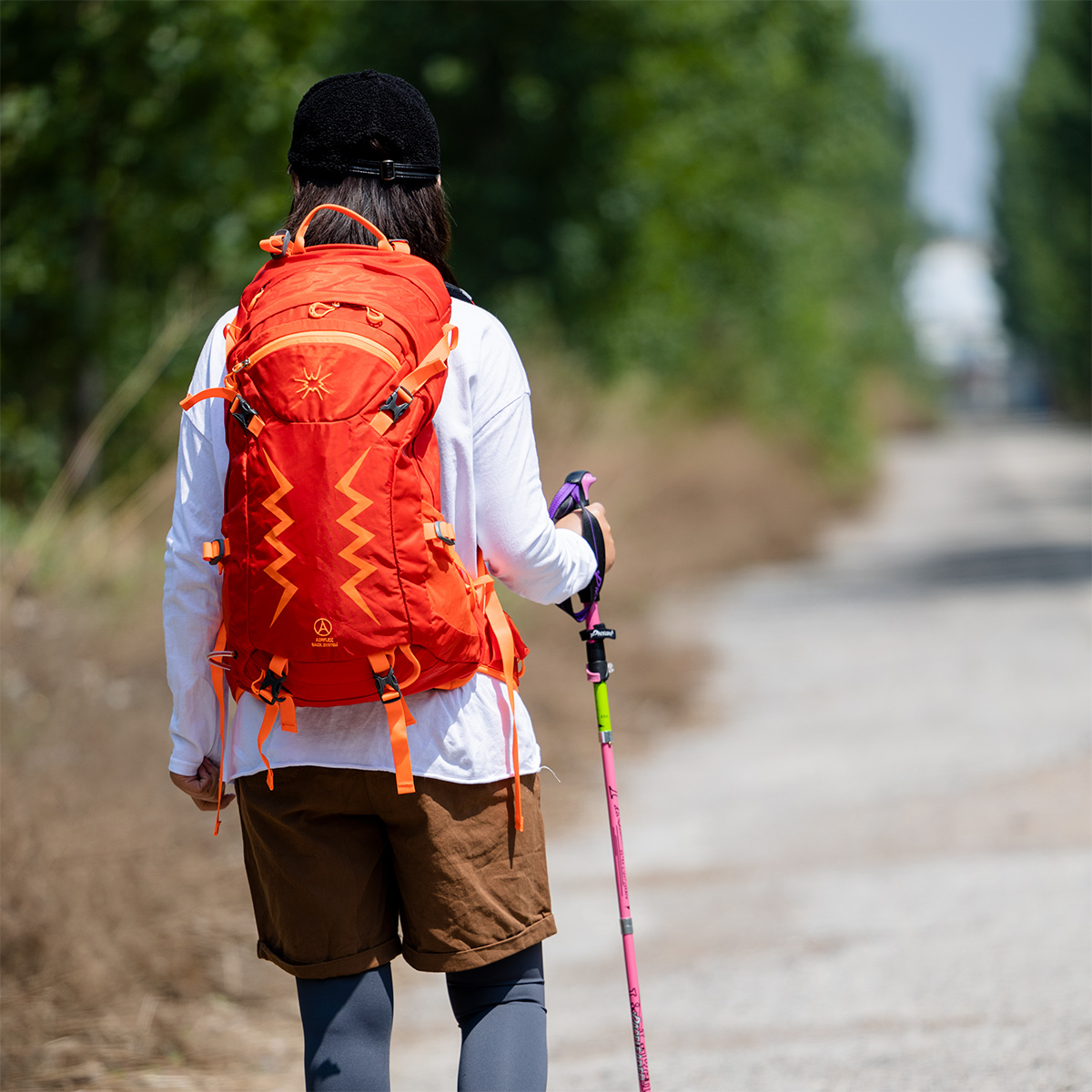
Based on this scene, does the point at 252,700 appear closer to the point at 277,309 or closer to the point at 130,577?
the point at 277,309

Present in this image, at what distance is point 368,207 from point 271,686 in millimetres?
721

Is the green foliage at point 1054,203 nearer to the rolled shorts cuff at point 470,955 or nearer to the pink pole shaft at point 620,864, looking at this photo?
the pink pole shaft at point 620,864

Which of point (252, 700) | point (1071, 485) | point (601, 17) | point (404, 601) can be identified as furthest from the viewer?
point (1071, 485)

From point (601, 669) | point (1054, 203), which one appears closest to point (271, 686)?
Answer: point (601, 669)

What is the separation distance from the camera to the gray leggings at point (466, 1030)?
2.13 metres

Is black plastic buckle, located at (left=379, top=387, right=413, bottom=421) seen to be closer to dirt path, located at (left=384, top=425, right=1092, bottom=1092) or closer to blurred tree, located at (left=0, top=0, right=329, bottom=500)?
dirt path, located at (left=384, top=425, right=1092, bottom=1092)

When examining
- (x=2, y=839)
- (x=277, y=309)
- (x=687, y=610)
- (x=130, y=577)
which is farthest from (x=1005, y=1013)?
(x=687, y=610)

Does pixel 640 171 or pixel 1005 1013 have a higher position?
pixel 640 171

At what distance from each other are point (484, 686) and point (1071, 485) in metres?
24.9

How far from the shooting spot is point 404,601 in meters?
1.98

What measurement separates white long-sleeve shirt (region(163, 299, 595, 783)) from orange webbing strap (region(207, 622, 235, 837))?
22 millimetres

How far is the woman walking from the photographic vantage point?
2.09 meters

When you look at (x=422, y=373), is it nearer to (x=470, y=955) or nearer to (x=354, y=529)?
(x=354, y=529)

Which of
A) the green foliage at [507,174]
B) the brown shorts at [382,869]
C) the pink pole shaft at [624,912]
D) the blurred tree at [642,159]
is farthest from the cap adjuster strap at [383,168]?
the blurred tree at [642,159]
